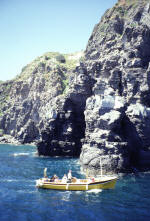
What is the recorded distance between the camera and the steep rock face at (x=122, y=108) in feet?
157

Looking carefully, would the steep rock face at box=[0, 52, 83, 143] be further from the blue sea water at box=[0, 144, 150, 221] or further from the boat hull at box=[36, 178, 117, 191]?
the boat hull at box=[36, 178, 117, 191]

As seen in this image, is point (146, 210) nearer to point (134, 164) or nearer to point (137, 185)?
point (137, 185)

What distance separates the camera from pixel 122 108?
167 feet

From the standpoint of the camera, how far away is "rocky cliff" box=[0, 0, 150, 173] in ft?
162

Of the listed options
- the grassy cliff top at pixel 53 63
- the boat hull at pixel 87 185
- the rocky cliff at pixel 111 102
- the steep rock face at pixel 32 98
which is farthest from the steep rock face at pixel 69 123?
the grassy cliff top at pixel 53 63

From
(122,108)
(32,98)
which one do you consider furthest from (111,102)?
(32,98)

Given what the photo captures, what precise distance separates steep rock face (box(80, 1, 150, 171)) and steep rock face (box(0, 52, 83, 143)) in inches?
2124

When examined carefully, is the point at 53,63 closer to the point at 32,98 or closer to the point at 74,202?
the point at 32,98

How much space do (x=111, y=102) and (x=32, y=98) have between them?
7788 centimetres

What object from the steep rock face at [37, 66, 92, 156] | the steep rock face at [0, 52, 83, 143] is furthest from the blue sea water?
the steep rock face at [0, 52, 83, 143]

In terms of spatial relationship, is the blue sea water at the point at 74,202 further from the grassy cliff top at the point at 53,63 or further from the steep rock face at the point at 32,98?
the grassy cliff top at the point at 53,63

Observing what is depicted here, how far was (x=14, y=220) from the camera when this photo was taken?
24.8 meters

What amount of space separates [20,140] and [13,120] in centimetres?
1715

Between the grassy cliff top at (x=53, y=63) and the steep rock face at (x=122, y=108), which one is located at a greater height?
the grassy cliff top at (x=53, y=63)
